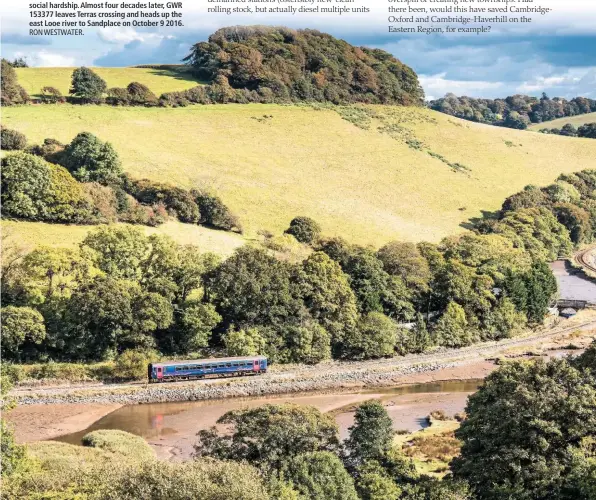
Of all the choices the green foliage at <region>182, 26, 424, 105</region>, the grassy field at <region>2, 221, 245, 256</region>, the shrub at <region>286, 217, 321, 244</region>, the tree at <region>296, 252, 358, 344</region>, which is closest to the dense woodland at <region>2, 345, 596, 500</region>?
the tree at <region>296, 252, 358, 344</region>

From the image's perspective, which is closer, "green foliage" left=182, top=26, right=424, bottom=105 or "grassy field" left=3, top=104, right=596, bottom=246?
"grassy field" left=3, top=104, right=596, bottom=246

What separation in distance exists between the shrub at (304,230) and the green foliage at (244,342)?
84.8 ft

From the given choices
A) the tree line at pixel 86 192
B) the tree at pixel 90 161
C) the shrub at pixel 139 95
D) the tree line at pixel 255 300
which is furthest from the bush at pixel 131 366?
the shrub at pixel 139 95

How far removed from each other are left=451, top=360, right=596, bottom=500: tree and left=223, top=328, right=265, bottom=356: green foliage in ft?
94.5

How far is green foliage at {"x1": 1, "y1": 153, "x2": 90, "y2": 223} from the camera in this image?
72438 millimetres

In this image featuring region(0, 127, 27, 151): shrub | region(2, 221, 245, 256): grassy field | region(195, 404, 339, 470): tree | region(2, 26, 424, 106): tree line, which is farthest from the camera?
region(2, 26, 424, 106): tree line

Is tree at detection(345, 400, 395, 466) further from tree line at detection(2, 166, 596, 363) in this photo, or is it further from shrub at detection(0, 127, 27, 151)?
shrub at detection(0, 127, 27, 151)

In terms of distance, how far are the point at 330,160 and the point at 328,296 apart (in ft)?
194

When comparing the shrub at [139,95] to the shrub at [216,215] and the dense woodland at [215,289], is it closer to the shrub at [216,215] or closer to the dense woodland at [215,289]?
the dense woodland at [215,289]

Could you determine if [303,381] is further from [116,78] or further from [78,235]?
[116,78]

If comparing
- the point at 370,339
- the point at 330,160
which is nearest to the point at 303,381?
the point at 370,339

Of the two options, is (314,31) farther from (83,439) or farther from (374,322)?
(83,439)

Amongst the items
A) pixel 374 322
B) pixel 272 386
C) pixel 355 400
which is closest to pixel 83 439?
pixel 272 386

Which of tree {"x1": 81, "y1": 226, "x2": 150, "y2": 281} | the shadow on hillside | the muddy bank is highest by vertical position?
the shadow on hillside
